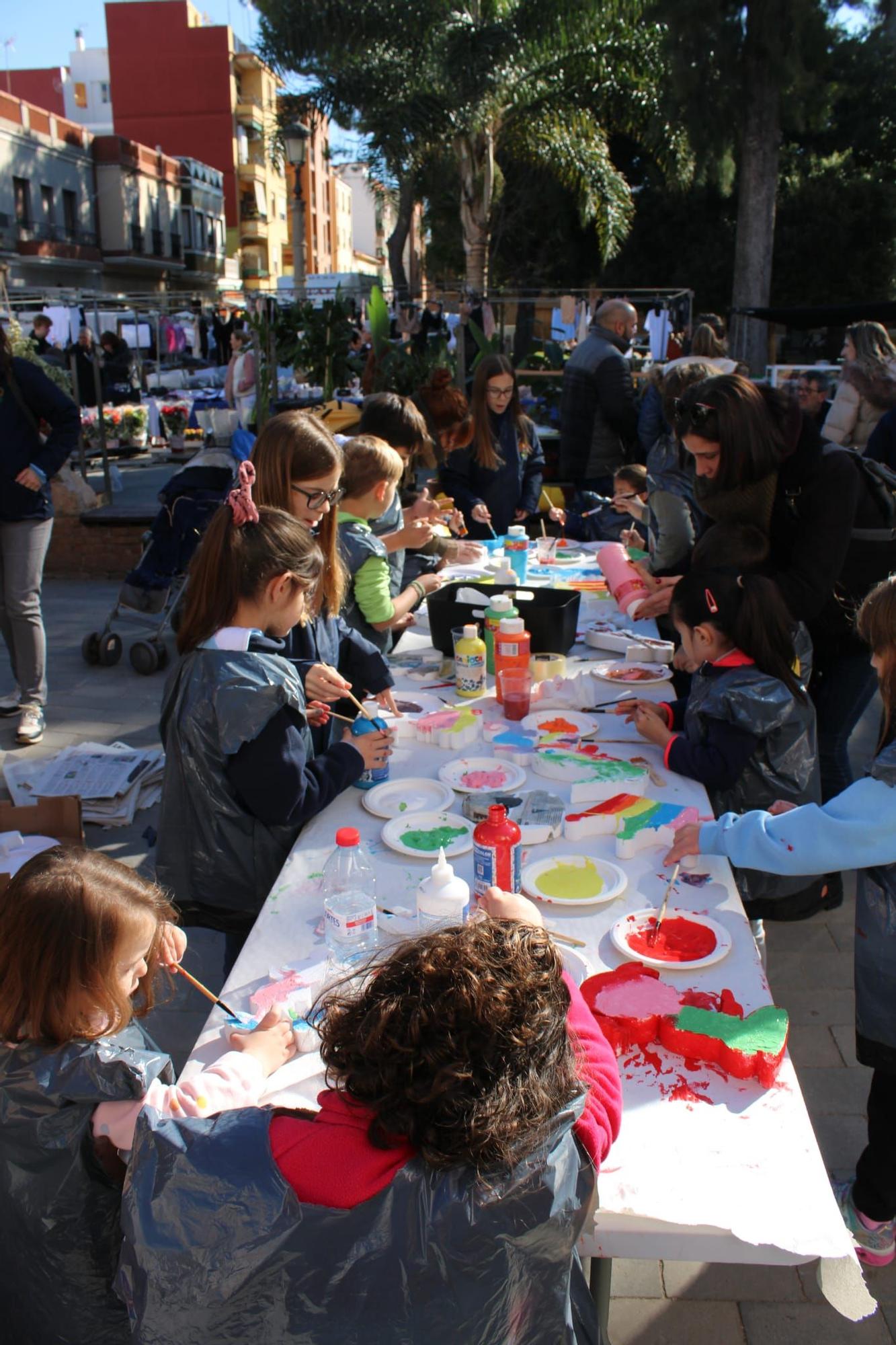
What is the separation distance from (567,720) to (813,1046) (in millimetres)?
1122

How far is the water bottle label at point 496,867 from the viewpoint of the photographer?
1774 mm

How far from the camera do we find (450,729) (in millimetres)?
2639

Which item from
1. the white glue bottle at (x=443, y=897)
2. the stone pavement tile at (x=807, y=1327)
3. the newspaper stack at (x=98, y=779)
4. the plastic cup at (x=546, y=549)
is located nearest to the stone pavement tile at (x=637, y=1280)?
the stone pavement tile at (x=807, y=1327)

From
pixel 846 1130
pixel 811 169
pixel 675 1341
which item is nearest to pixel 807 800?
pixel 846 1130

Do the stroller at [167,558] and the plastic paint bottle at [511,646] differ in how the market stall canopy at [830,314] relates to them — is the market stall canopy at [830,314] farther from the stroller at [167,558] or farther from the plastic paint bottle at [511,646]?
the plastic paint bottle at [511,646]

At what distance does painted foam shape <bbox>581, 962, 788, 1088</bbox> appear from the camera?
1437mm

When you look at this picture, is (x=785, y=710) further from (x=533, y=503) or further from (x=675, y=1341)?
(x=533, y=503)

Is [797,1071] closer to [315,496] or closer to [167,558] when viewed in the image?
[315,496]

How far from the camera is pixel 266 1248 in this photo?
95 cm

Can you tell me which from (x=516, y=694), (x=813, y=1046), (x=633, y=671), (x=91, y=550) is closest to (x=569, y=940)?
(x=516, y=694)

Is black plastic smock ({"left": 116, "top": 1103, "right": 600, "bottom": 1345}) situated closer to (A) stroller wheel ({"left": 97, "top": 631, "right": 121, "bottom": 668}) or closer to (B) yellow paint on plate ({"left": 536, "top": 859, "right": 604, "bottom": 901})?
(B) yellow paint on plate ({"left": 536, "top": 859, "right": 604, "bottom": 901})

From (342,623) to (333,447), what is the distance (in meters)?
0.50

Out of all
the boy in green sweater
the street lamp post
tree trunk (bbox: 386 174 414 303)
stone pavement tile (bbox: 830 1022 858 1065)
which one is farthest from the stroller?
tree trunk (bbox: 386 174 414 303)

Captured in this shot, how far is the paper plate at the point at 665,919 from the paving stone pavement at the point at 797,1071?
704 millimetres
